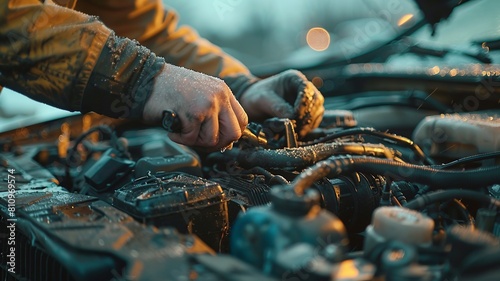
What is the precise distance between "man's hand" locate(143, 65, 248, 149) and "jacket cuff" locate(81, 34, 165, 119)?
0.03 meters

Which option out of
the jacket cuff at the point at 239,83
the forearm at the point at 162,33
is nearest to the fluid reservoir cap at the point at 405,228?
the jacket cuff at the point at 239,83

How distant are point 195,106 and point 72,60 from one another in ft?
1.08

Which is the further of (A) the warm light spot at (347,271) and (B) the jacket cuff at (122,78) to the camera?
(B) the jacket cuff at (122,78)

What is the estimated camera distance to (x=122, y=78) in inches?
48.5

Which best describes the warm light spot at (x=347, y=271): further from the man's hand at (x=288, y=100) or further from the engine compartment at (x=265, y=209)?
the man's hand at (x=288, y=100)

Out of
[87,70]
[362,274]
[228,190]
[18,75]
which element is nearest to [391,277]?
[362,274]

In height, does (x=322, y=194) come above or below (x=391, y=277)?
below

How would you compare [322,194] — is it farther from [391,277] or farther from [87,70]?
[87,70]

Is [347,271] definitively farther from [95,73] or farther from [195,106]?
[95,73]

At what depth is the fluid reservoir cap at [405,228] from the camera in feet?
2.44

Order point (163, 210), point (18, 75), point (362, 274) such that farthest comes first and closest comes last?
point (18, 75), point (163, 210), point (362, 274)

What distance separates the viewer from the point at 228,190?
1.23 metres

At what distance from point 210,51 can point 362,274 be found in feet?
5.80

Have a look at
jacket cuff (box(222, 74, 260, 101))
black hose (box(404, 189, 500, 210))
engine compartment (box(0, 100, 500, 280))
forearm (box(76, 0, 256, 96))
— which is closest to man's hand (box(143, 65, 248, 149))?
engine compartment (box(0, 100, 500, 280))
